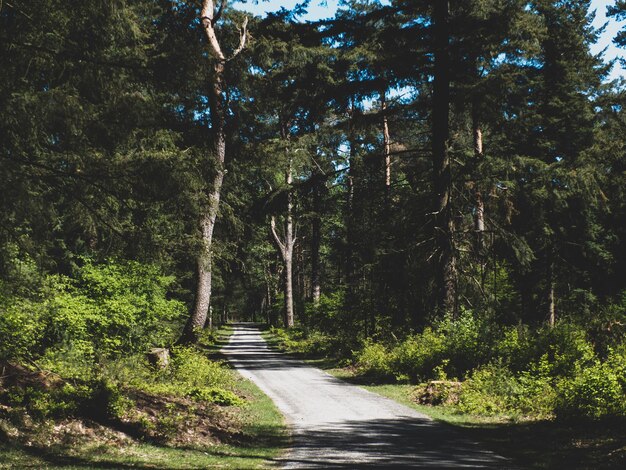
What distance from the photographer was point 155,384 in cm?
1244

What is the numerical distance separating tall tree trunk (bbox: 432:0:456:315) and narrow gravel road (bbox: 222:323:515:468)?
4.39 meters

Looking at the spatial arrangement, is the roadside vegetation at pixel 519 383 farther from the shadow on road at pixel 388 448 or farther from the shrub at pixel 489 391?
the shadow on road at pixel 388 448

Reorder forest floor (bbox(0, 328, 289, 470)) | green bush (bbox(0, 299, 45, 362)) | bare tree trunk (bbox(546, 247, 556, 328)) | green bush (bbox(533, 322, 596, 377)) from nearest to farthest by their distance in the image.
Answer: forest floor (bbox(0, 328, 289, 470))
green bush (bbox(0, 299, 45, 362))
green bush (bbox(533, 322, 596, 377))
bare tree trunk (bbox(546, 247, 556, 328))

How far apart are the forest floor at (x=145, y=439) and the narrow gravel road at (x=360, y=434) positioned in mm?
627

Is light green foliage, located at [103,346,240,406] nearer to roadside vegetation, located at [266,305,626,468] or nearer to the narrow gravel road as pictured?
the narrow gravel road

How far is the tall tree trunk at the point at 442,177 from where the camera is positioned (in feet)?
55.8

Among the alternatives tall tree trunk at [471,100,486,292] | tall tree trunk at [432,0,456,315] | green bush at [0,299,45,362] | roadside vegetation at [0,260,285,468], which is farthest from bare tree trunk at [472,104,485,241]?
green bush at [0,299,45,362]

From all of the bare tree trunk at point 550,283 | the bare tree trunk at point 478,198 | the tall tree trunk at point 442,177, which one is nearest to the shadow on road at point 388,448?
the tall tree trunk at point 442,177

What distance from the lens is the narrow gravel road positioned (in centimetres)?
786

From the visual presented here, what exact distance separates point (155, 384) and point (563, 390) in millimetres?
8831

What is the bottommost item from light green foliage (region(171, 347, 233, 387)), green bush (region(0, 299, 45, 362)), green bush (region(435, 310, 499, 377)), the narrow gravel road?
the narrow gravel road

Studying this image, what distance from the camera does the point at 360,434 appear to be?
9.71 m

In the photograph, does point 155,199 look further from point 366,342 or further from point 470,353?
point 366,342

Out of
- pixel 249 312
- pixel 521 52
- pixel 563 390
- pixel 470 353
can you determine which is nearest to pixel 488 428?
pixel 563 390
